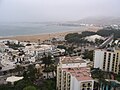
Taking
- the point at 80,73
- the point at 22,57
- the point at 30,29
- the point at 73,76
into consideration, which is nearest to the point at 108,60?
the point at 80,73

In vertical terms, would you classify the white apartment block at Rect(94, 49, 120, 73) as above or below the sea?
above

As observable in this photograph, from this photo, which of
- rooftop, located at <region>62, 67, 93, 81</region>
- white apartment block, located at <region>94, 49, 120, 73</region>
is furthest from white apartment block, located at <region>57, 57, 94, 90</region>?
white apartment block, located at <region>94, 49, 120, 73</region>

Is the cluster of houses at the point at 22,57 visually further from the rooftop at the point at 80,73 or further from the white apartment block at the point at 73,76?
the rooftop at the point at 80,73

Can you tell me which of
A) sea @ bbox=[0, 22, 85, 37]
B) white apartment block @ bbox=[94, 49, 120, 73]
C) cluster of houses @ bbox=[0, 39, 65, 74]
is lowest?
sea @ bbox=[0, 22, 85, 37]

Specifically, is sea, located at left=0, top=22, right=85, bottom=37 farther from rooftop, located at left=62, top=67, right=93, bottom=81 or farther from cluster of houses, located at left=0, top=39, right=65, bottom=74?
rooftop, located at left=62, top=67, right=93, bottom=81

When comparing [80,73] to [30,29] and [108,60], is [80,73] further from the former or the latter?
[30,29]

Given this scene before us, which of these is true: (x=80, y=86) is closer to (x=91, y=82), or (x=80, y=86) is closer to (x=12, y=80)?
(x=91, y=82)

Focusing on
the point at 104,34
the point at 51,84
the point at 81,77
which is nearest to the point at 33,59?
the point at 51,84
